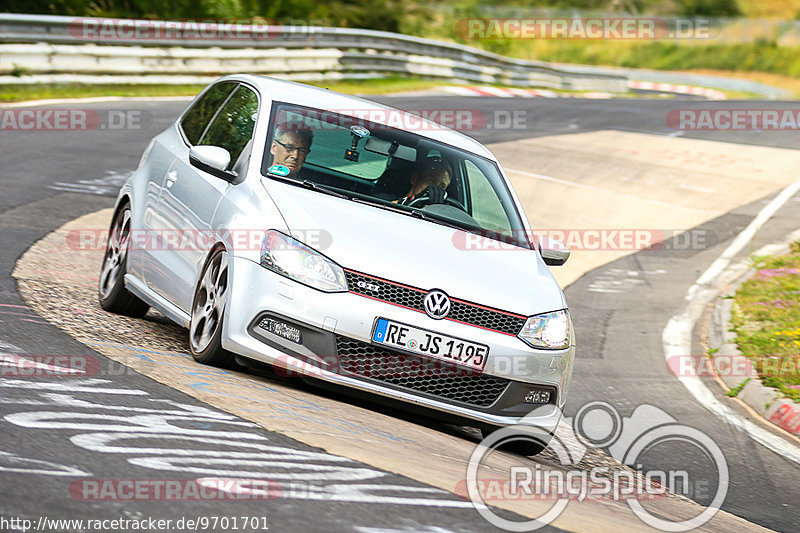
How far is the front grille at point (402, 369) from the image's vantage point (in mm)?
5793

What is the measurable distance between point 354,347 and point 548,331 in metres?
1.10

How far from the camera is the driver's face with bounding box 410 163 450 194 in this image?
7023 mm

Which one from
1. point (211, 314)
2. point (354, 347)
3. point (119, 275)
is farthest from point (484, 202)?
point (119, 275)

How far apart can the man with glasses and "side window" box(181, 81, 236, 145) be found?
896 mm

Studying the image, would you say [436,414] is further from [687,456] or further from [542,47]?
[542,47]

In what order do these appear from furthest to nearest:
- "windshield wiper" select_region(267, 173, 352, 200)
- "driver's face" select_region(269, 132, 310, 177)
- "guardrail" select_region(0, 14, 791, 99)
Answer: "guardrail" select_region(0, 14, 791, 99) < "driver's face" select_region(269, 132, 310, 177) < "windshield wiper" select_region(267, 173, 352, 200)

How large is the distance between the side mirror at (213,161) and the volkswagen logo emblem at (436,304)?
1502 millimetres

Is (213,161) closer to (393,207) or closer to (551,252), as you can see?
(393,207)

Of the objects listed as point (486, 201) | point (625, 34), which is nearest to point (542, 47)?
point (625, 34)

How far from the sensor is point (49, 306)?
23.8 ft

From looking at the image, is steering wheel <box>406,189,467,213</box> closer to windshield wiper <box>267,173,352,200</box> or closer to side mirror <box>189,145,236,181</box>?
windshield wiper <box>267,173,352,200</box>

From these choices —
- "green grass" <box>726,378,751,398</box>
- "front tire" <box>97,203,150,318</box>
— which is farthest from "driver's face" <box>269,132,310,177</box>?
"green grass" <box>726,378,751,398</box>

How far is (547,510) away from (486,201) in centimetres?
300

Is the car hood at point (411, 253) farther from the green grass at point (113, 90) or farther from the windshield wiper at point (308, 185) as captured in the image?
the green grass at point (113, 90)
